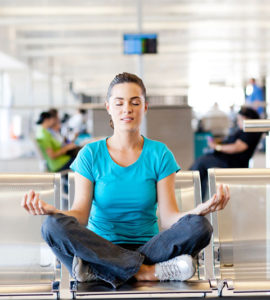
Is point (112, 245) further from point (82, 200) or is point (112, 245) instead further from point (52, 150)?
point (52, 150)

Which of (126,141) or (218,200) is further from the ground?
(126,141)

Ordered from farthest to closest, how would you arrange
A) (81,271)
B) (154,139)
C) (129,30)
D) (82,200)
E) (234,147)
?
(129,30) < (154,139) < (234,147) < (82,200) < (81,271)

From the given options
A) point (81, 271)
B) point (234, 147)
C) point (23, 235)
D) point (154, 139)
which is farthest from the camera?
point (154, 139)

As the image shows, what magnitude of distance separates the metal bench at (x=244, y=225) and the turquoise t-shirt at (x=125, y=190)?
1.00ft

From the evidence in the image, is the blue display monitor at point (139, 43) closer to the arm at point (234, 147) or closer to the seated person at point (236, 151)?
the seated person at point (236, 151)

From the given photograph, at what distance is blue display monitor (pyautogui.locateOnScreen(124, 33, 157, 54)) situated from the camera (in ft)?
24.5

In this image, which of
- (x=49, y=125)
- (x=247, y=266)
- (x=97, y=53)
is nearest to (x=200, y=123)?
(x=49, y=125)

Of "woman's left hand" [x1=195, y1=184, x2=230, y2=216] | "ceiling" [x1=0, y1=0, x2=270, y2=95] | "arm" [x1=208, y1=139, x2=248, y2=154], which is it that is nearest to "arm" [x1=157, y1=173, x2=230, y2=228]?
"woman's left hand" [x1=195, y1=184, x2=230, y2=216]

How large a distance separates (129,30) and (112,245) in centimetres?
1139

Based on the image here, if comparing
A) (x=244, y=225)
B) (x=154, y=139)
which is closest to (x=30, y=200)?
(x=244, y=225)

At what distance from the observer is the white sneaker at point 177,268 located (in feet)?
7.13

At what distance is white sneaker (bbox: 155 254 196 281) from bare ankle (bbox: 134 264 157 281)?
0.02 m

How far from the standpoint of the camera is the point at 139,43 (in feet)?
24.6

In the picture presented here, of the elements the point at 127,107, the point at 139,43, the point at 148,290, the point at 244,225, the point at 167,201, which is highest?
the point at 139,43
